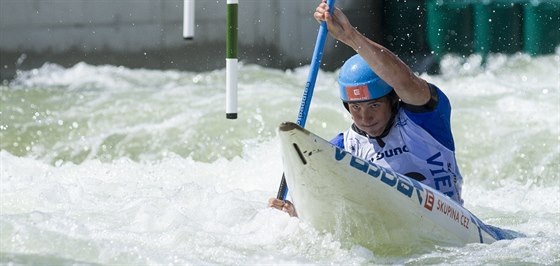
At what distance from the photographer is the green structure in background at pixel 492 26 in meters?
11.3

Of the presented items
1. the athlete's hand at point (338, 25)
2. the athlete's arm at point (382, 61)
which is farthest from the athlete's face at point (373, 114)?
the athlete's hand at point (338, 25)

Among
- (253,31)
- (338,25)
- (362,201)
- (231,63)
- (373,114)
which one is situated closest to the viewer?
(362,201)

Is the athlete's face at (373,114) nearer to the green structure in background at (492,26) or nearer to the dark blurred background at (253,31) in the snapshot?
the dark blurred background at (253,31)

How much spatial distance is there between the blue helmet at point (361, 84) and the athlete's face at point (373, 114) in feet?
0.14

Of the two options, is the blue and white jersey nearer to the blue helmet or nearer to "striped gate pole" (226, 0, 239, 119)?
the blue helmet

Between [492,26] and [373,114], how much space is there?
7084 millimetres

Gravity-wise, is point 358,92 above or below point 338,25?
below

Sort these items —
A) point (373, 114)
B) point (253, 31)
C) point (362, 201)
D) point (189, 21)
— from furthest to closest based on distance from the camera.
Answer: point (253, 31)
point (189, 21)
point (373, 114)
point (362, 201)

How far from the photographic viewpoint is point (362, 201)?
4.49 m

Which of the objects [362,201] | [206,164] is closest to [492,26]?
[206,164]

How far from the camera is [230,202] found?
564 cm

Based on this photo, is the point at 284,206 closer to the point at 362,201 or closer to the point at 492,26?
the point at 362,201

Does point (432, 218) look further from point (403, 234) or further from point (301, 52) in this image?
point (301, 52)

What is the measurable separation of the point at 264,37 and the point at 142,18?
1.26 meters
